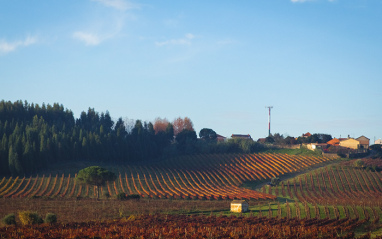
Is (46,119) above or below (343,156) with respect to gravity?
above

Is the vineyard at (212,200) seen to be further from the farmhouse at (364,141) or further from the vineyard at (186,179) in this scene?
the farmhouse at (364,141)

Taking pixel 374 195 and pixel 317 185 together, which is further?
pixel 317 185

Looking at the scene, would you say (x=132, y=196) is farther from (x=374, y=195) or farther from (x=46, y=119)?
(x=46, y=119)

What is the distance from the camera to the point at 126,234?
3631cm

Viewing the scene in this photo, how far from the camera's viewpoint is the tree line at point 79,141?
8848cm

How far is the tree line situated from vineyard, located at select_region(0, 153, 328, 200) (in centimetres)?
681

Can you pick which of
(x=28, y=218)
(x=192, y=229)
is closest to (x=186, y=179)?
(x=28, y=218)

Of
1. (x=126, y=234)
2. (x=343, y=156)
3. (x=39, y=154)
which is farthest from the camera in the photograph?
(x=343, y=156)

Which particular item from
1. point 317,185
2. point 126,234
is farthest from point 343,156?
point 126,234

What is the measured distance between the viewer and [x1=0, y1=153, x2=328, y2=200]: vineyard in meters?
67.7

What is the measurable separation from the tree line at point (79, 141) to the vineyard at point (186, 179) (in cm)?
681

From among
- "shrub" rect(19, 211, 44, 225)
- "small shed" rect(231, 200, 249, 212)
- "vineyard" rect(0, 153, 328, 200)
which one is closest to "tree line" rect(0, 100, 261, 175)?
"vineyard" rect(0, 153, 328, 200)

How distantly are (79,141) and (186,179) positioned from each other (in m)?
29.9

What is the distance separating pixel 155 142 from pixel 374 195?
6199 centimetres
